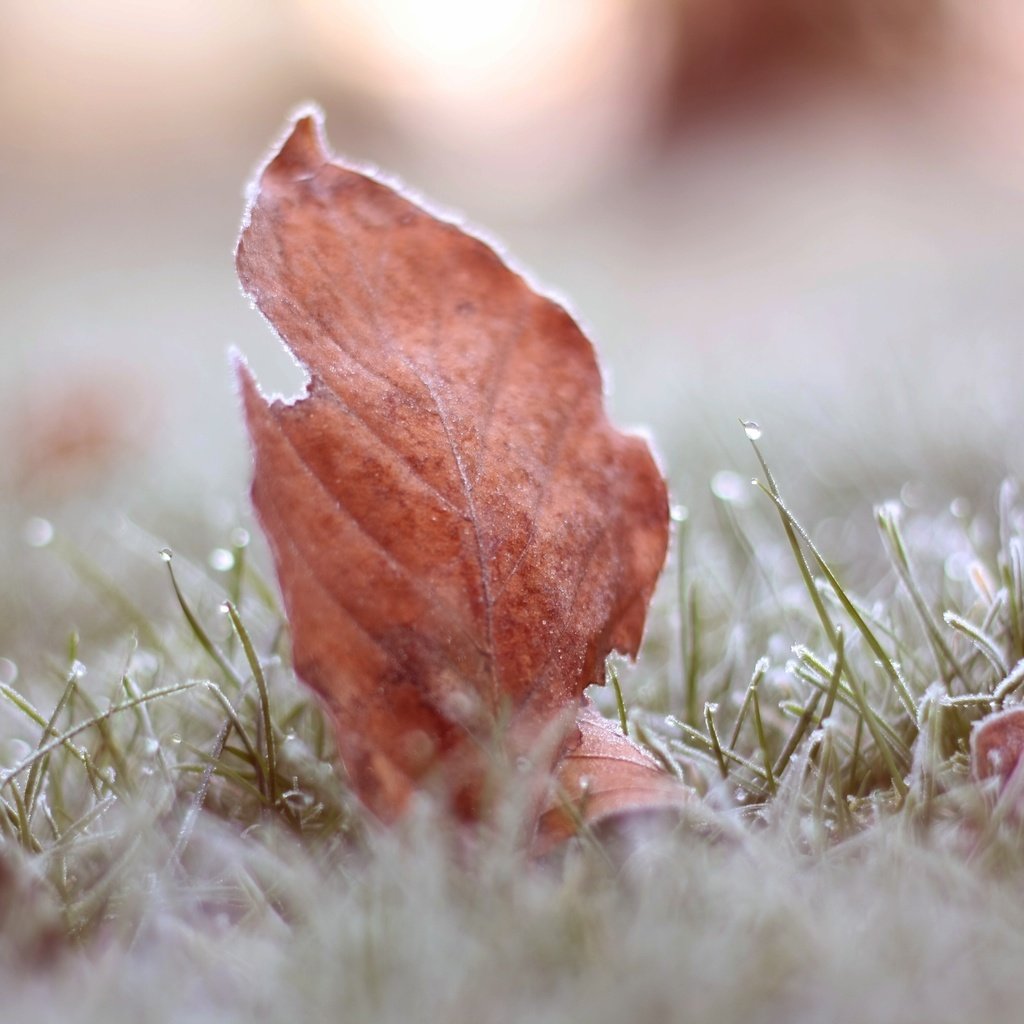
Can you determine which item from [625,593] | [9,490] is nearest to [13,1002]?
[625,593]

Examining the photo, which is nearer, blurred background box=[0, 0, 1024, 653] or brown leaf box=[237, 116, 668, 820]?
brown leaf box=[237, 116, 668, 820]

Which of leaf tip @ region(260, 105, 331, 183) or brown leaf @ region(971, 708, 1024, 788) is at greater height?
leaf tip @ region(260, 105, 331, 183)

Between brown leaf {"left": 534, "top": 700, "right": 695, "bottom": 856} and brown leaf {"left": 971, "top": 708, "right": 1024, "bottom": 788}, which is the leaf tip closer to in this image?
brown leaf {"left": 534, "top": 700, "right": 695, "bottom": 856}

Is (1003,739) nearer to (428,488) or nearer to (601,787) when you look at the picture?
(601,787)

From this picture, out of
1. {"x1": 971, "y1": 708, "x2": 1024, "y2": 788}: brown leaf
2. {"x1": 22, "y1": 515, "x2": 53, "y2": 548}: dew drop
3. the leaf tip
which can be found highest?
the leaf tip

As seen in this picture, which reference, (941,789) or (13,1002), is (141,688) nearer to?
(13,1002)

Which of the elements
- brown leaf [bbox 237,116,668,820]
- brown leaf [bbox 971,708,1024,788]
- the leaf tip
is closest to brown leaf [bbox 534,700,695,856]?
brown leaf [bbox 237,116,668,820]

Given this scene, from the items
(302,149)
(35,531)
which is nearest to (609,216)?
(35,531)
